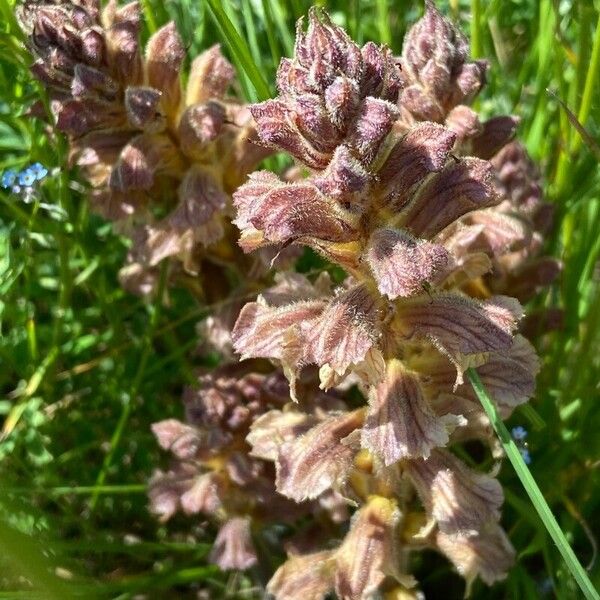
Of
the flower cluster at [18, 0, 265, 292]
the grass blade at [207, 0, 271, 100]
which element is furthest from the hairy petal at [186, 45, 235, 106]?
the grass blade at [207, 0, 271, 100]

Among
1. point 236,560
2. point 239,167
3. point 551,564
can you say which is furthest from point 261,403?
point 551,564

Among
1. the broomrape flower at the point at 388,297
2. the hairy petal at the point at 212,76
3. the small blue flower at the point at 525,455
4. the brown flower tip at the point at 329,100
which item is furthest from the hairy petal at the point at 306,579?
the hairy petal at the point at 212,76

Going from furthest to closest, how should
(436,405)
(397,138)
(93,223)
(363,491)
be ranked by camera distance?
(93,223) → (363,491) → (436,405) → (397,138)

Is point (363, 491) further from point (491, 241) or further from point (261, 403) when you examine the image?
point (491, 241)

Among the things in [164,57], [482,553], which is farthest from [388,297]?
[164,57]

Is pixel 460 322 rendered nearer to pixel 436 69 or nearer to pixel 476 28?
pixel 436 69

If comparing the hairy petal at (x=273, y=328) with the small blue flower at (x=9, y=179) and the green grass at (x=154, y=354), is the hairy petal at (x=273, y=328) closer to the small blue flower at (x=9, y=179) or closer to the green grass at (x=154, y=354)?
the green grass at (x=154, y=354)

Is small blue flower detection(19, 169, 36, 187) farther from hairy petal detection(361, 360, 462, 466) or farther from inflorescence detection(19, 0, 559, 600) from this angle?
hairy petal detection(361, 360, 462, 466)
